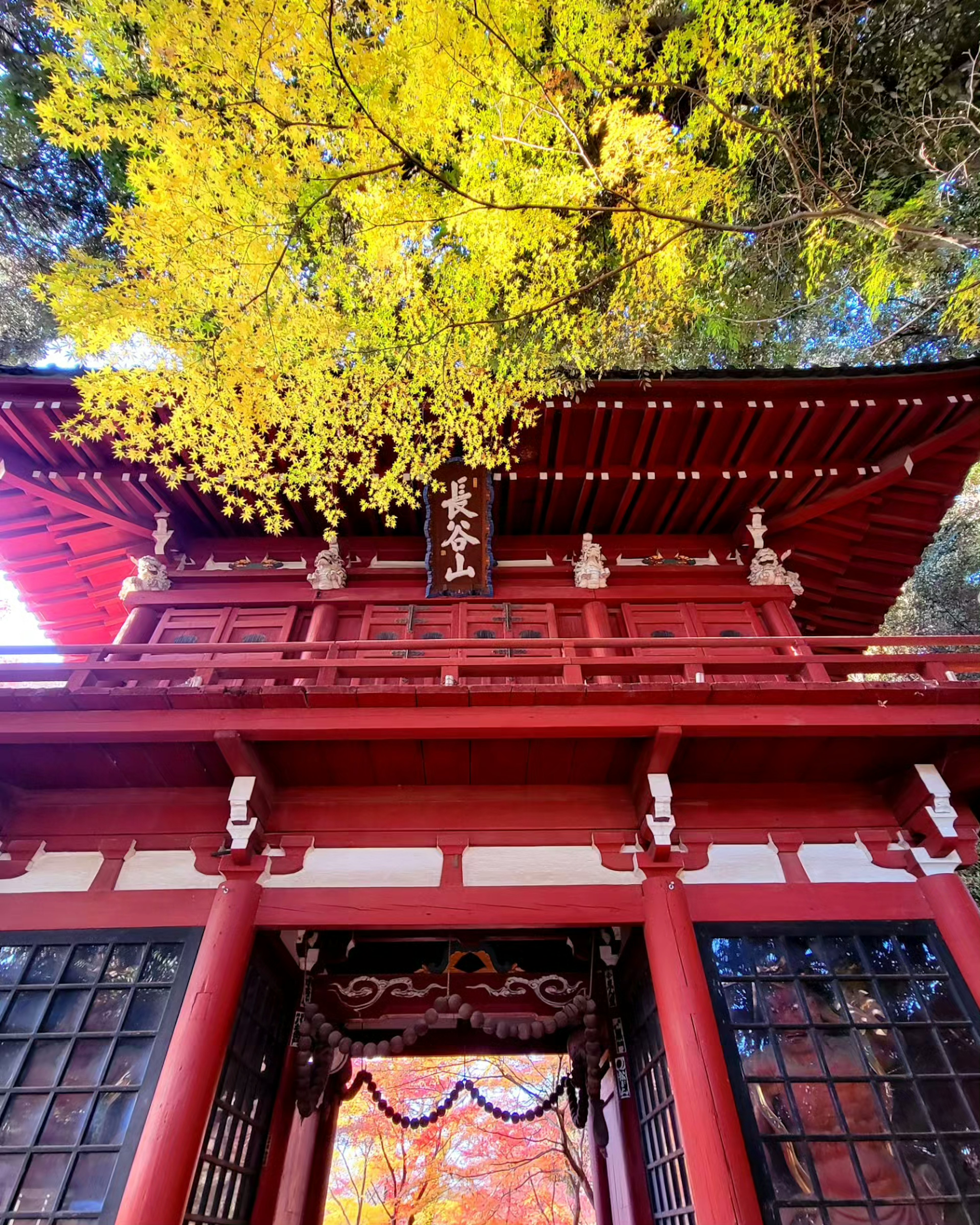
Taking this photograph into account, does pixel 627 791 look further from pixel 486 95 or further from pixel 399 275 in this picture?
pixel 486 95

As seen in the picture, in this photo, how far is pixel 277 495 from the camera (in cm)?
840

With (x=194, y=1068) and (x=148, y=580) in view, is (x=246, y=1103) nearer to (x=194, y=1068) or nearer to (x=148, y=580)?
(x=194, y=1068)

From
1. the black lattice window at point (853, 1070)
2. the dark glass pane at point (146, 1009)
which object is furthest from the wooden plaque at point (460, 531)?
the dark glass pane at point (146, 1009)

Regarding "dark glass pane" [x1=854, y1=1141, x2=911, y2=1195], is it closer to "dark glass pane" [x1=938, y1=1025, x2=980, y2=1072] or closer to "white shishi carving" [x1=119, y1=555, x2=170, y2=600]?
"dark glass pane" [x1=938, y1=1025, x2=980, y2=1072]

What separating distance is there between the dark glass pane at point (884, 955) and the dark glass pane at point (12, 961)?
6553mm

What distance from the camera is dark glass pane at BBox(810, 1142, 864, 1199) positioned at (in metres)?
4.20

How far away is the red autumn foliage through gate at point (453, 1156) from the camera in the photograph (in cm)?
1430

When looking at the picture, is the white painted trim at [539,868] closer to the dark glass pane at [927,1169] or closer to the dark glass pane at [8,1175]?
the dark glass pane at [927,1169]

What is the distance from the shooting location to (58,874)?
17.9 feet

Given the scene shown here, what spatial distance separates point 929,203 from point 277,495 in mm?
7840

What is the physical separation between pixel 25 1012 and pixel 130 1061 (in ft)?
3.10

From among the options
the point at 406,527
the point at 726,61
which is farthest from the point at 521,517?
the point at 726,61

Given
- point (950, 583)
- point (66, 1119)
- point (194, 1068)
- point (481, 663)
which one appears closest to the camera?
point (194, 1068)

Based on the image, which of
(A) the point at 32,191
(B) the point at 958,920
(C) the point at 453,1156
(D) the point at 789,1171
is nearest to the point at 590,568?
→ (B) the point at 958,920
